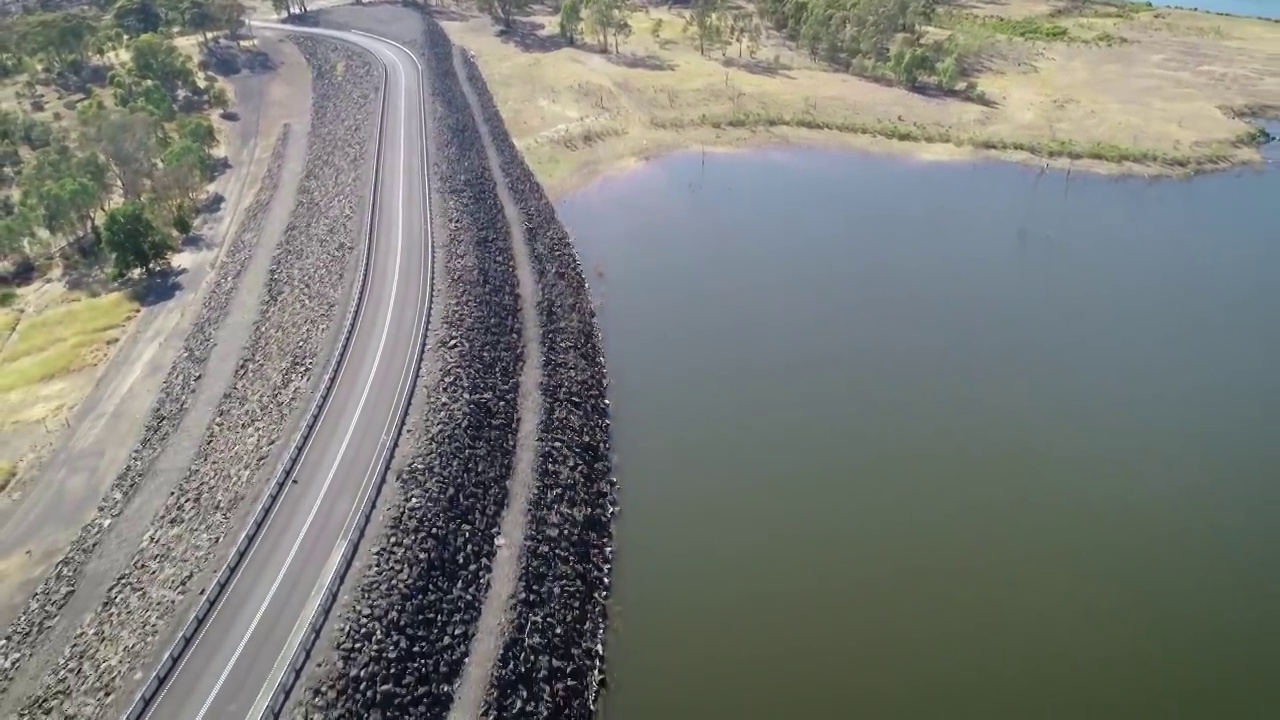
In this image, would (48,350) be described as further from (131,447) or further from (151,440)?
(151,440)

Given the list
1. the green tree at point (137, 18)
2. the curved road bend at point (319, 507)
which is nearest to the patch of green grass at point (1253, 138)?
the curved road bend at point (319, 507)

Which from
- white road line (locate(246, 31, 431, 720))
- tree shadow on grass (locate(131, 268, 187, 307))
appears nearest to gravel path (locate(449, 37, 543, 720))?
white road line (locate(246, 31, 431, 720))

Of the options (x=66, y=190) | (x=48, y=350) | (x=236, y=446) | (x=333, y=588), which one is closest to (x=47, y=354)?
(x=48, y=350)

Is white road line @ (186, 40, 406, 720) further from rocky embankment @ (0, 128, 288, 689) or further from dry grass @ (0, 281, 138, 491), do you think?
dry grass @ (0, 281, 138, 491)

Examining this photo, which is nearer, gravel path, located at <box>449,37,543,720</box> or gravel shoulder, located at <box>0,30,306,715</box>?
gravel path, located at <box>449,37,543,720</box>

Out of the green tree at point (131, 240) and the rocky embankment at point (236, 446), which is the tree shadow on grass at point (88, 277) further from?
the rocky embankment at point (236, 446)

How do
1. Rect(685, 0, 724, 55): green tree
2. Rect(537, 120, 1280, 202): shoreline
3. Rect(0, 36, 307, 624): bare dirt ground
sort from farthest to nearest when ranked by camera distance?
Rect(685, 0, 724, 55): green tree < Rect(537, 120, 1280, 202): shoreline < Rect(0, 36, 307, 624): bare dirt ground
